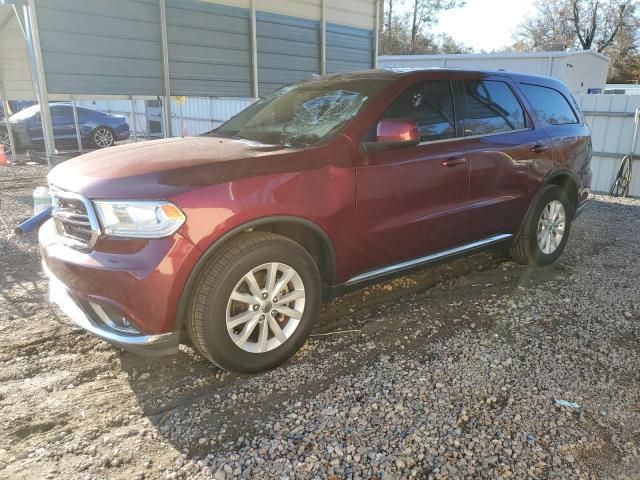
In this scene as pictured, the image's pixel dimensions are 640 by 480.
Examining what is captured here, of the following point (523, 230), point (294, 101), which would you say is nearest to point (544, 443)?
point (523, 230)

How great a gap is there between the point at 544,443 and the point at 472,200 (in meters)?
2.05

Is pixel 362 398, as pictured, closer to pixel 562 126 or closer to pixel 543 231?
A: pixel 543 231

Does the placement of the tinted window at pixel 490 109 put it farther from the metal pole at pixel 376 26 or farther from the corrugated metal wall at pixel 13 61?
the corrugated metal wall at pixel 13 61

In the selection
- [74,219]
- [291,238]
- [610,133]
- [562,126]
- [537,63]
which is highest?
[537,63]

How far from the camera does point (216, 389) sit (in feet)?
9.46

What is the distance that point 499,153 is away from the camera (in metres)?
4.16

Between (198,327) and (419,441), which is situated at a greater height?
(198,327)

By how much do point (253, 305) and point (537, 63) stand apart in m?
16.8

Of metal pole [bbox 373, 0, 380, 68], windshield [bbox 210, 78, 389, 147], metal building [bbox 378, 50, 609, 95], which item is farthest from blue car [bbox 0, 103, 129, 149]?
windshield [bbox 210, 78, 389, 147]

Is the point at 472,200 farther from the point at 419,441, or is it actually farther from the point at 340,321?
the point at 419,441

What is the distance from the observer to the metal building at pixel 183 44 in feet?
18.8

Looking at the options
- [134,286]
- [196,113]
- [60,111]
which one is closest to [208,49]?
[134,286]

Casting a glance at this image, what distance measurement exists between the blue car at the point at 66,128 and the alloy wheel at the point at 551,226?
44.8 feet

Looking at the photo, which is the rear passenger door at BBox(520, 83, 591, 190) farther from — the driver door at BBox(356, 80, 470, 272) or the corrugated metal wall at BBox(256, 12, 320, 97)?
the corrugated metal wall at BBox(256, 12, 320, 97)
